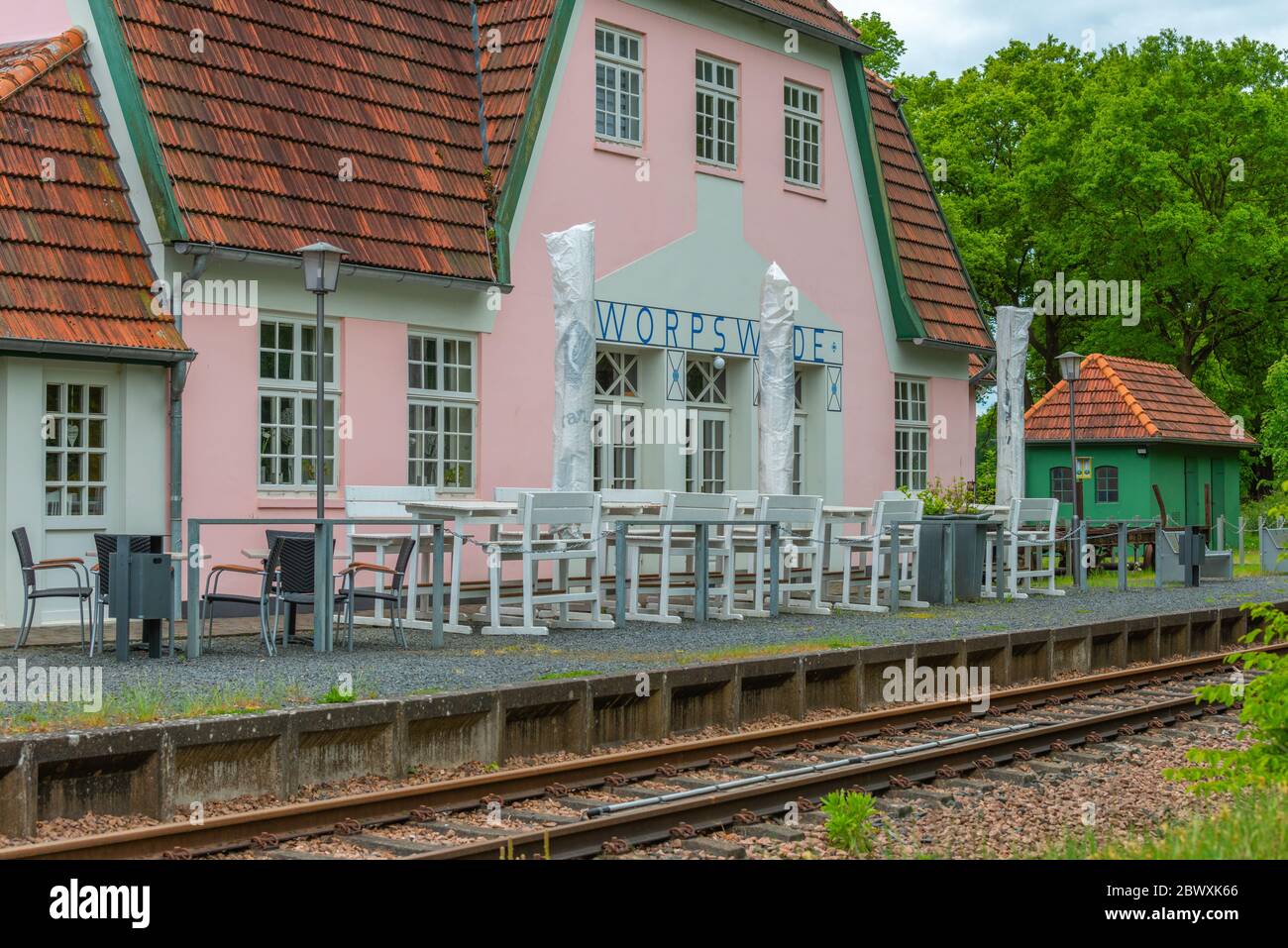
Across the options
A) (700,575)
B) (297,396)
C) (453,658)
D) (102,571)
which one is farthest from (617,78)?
(102,571)

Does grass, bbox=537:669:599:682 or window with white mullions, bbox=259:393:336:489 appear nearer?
grass, bbox=537:669:599:682

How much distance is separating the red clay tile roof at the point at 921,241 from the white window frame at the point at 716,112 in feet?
12.8

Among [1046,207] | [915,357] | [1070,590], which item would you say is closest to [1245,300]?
[1046,207]

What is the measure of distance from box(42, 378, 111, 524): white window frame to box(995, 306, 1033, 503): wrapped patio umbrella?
513 inches

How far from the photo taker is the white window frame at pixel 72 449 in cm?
1547

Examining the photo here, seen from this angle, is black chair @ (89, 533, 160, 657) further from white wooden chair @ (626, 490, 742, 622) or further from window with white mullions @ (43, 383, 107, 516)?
white wooden chair @ (626, 490, 742, 622)

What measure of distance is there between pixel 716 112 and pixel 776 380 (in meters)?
5.86

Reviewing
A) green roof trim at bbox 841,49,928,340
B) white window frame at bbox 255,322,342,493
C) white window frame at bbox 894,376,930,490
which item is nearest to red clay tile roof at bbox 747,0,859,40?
green roof trim at bbox 841,49,928,340

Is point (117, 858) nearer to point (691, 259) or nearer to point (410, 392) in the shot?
point (410, 392)

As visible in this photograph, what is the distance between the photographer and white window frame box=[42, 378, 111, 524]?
15.5m

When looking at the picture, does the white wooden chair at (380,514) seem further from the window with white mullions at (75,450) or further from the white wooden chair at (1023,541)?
the white wooden chair at (1023,541)

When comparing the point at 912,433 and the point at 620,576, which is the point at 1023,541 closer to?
the point at 912,433

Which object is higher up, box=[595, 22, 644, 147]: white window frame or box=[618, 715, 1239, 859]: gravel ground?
box=[595, 22, 644, 147]: white window frame

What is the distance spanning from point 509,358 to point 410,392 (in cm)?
159
